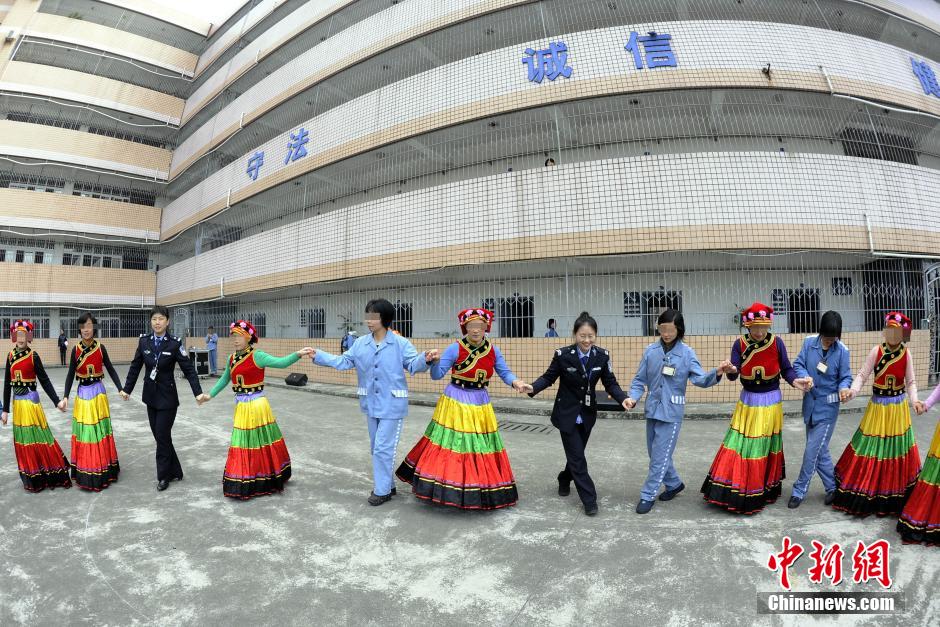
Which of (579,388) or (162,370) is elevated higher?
(162,370)

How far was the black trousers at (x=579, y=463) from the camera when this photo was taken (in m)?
3.77

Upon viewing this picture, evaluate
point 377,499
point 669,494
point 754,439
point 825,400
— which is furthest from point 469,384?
point 825,400

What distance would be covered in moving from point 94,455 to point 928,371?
14.6 m

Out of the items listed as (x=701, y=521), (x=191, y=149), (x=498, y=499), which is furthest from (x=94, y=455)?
(x=191, y=149)

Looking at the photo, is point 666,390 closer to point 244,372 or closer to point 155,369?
point 244,372

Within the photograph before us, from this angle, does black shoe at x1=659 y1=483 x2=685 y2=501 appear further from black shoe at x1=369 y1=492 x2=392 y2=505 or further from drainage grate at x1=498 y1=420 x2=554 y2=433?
drainage grate at x1=498 y1=420 x2=554 y2=433

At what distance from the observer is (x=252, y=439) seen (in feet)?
13.8

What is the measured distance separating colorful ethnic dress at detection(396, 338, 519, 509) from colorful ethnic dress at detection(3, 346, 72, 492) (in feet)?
12.3

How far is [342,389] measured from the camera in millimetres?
11594

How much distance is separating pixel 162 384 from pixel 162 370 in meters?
0.15

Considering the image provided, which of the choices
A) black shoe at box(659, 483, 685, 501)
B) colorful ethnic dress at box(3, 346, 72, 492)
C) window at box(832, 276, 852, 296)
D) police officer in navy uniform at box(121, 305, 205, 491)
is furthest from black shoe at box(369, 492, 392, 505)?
window at box(832, 276, 852, 296)

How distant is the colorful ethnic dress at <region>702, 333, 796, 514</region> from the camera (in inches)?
144

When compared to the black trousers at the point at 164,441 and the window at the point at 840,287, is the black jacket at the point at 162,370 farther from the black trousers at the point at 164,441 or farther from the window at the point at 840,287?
the window at the point at 840,287

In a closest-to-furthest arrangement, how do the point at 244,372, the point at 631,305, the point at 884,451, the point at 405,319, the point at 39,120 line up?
the point at 884,451, the point at 244,372, the point at 631,305, the point at 405,319, the point at 39,120
